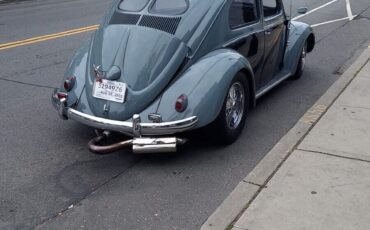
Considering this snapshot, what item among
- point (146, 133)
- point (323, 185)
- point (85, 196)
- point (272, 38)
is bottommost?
point (323, 185)

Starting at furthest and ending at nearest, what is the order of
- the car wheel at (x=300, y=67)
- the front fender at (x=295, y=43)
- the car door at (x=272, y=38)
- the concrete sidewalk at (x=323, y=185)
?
the car wheel at (x=300, y=67), the front fender at (x=295, y=43), the car door at (x=272, y=38), the concrete sidewalk at (x=323, y=185)

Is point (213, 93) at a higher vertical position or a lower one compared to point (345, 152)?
higher

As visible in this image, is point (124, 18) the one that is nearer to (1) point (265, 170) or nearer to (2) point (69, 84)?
(2) point (69, 84)

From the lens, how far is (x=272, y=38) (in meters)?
6.37

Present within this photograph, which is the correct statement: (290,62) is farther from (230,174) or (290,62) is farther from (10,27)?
(10,27)

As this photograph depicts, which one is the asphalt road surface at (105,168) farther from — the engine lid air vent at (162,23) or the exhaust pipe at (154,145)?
the engine lid air vent at (162,23)

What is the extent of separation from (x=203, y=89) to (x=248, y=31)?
1.35 metres

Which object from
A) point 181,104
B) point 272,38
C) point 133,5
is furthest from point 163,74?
point 272,38

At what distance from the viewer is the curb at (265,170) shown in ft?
12.6

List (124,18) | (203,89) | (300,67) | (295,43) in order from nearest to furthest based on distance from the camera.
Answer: (203,89), (124,18), (295,43), (300,67)

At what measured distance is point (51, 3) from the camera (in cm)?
1769

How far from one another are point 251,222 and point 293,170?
3.25 feet

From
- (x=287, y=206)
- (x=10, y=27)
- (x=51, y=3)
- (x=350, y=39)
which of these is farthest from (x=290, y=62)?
(x=51, y=3)

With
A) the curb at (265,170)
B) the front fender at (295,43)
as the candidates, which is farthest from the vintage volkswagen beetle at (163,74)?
the front fender at (295,43)
